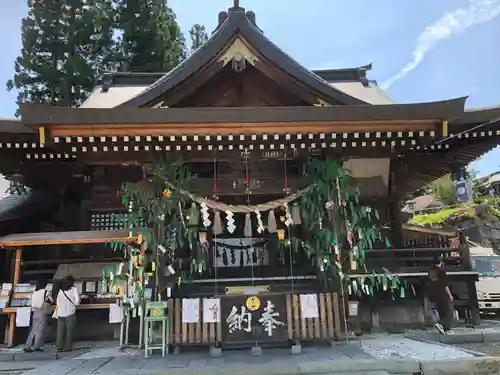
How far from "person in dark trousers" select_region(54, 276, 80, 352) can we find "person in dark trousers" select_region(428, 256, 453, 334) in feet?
25.0

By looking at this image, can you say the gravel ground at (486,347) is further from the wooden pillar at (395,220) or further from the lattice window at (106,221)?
the lattice window at (106,221)

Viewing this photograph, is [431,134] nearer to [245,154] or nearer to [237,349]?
[245,154]

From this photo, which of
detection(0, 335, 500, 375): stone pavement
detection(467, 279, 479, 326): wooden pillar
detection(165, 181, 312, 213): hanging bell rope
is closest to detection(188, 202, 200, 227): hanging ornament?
detection(165, 181, 312, 213): hanging bell rope

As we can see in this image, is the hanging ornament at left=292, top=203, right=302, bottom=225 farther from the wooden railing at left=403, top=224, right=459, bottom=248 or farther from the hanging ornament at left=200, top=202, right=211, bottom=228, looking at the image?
the wooden railing at left=403, top=224, right=459, bottom=248

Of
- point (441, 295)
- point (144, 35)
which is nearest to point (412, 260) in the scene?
point (441, 295)

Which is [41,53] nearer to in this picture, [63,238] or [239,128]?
[63,238]

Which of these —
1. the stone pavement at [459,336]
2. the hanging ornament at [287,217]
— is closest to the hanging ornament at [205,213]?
the hanging ornament at [287,217]

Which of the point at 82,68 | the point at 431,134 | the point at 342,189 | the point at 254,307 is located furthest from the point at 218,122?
the point at 82,68

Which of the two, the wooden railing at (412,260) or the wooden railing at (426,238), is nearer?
the wooden railing at (412,260)

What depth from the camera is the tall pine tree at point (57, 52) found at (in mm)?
18953

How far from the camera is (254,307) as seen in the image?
7109 millimetres

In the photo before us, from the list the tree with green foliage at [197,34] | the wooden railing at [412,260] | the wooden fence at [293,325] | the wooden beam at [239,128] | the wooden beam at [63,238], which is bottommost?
the wooden fence at [293,325]

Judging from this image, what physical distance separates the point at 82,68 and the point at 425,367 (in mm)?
18649

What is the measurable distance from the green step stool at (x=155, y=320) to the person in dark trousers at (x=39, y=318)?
8.22 feet
